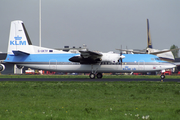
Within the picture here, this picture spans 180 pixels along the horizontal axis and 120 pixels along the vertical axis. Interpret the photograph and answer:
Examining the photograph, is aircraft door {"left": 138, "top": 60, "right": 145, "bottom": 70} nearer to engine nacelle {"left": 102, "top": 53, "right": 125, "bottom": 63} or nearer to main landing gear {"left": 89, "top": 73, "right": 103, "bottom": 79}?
engine nacelle {"left": 102, "top": 53, "right": 125, "bottom": 63}

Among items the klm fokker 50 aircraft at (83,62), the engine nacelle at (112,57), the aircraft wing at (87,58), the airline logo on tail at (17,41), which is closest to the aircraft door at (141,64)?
the klm fokker 50 aircraft at (83,62)

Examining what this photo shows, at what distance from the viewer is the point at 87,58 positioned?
36.2 m

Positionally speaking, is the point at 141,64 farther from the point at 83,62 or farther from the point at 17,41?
the point at 17,41

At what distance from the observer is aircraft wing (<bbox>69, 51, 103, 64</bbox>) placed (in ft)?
116

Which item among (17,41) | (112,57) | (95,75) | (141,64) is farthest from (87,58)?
(17,41)

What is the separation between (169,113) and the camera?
1039cm

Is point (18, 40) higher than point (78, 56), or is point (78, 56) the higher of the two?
point (18, 40)

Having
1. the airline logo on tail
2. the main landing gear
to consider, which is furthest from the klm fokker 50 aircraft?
the airline logo on tail

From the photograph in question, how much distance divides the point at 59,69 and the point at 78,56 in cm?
411

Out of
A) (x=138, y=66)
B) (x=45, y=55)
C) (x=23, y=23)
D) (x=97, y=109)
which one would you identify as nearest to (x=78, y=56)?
(x=45, y=55)

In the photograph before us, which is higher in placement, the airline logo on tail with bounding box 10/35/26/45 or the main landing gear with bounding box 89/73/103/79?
the airline logo on tail with bounding box 10/35/26/45

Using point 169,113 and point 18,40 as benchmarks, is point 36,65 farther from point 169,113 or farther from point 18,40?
point 169,113

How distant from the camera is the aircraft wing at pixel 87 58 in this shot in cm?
3522

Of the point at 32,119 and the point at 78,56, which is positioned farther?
the point at 78,56
